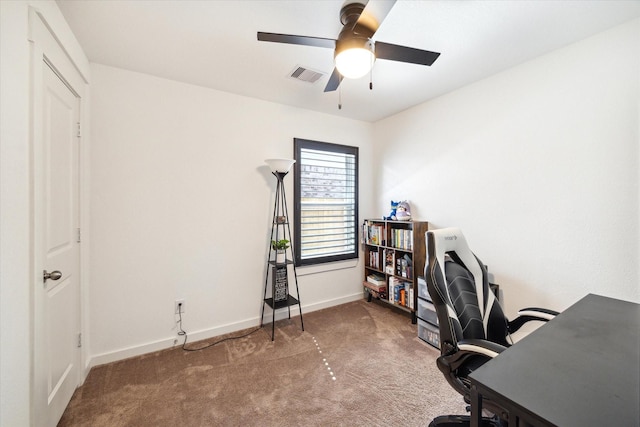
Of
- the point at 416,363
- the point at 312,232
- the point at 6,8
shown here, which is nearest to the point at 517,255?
the point at 416,363

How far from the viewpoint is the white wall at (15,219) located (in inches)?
43.9

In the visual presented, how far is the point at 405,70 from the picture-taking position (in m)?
2.41

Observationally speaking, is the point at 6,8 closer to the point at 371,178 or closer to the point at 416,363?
the point at 416,363

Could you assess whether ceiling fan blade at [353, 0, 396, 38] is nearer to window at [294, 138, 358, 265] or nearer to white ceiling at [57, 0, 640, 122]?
white ceiling at [57, 0, 640, 122]

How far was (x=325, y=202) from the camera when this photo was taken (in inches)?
139

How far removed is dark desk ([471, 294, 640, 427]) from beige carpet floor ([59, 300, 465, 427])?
3.25ft

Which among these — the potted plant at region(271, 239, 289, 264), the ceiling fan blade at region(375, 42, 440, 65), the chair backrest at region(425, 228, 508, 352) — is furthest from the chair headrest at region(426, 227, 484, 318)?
the potted plant at region(271, 239, 289, 264)

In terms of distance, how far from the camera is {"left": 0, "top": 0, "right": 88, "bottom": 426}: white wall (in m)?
1.11

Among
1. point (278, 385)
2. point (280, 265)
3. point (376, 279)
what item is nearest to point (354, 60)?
point (280, 265)

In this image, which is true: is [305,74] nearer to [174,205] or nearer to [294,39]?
[294,39]

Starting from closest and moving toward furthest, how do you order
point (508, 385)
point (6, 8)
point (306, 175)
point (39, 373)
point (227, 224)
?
point (508, 385) < point (6, 8) < point (39, 373) < point (227, 224) < point (306, 175)

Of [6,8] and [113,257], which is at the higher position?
[6,8]

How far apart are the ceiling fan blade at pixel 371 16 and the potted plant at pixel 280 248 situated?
6.82ft

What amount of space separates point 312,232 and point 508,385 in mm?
2718
